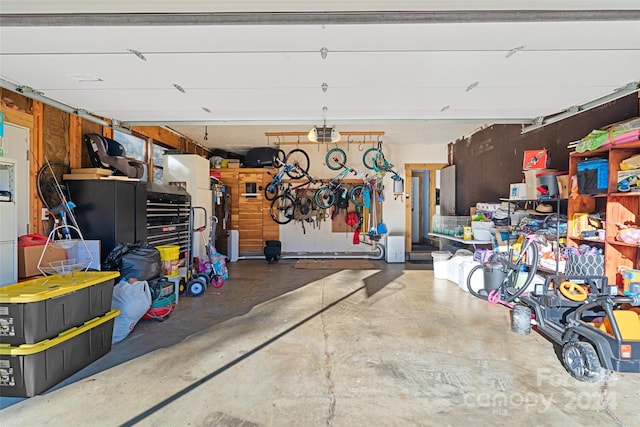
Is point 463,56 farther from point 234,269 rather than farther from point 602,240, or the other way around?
point 234,269

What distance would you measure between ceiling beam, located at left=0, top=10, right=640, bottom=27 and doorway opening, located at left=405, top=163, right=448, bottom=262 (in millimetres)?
6144

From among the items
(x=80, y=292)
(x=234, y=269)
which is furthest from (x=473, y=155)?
(x=80, y=292)

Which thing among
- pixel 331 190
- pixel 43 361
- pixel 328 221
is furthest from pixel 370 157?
pixel 43 361

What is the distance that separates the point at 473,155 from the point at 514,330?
4329mm

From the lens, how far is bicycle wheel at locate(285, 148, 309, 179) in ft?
24.3

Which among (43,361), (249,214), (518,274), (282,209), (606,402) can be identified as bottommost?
(606,402)

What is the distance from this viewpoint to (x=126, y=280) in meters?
3.25

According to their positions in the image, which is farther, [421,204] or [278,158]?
[421,204]

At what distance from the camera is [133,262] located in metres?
3.29

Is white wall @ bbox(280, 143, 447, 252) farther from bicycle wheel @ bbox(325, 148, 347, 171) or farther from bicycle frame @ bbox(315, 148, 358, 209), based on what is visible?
bicycle frame @ bbox(315, 148, 358, 209)

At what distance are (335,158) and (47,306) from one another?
6185mm

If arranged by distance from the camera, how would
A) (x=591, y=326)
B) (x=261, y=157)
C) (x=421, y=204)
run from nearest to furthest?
1. (x=591, y=326)
2. (x=261, y=157)
3. (x=421, y=204)

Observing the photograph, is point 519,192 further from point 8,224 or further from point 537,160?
point 8,224

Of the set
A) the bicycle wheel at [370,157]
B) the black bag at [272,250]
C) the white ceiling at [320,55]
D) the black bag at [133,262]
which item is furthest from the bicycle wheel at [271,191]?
the black bag at [133,262]
